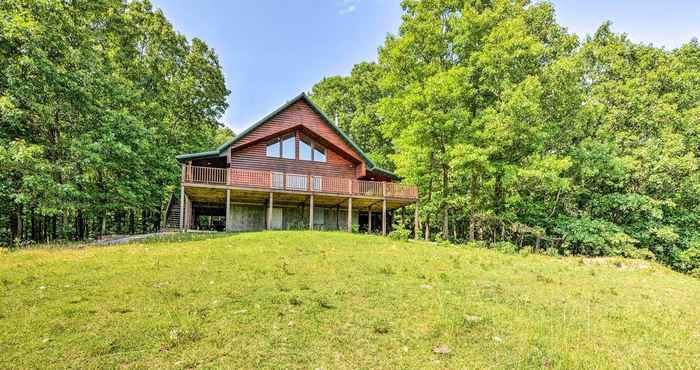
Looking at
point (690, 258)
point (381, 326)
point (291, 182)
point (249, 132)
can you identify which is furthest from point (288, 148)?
point (690, 258)

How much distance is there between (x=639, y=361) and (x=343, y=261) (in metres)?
6.67

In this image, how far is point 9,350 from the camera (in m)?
4.21

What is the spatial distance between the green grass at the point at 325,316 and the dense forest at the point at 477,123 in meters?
9.21

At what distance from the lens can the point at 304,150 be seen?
67.2 ft

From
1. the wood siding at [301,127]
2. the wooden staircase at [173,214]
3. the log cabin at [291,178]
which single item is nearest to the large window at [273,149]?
the log cabin at [291,178]

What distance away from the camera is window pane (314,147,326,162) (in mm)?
20717

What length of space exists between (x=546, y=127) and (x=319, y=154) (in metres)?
13.3

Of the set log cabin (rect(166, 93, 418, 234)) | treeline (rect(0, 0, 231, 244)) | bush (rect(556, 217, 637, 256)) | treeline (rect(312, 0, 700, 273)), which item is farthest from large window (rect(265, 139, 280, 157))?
bush (rect(556, 217, 637, 256))

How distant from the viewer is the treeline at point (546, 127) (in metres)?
18.6

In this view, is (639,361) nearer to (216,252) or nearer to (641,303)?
(641,303)

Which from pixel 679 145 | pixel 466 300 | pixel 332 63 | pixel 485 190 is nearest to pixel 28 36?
pixel 466 300

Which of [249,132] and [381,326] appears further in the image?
[249,132]

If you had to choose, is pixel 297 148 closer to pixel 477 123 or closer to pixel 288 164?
pixel 288 164

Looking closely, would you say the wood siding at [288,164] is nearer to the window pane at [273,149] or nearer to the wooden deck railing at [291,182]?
the window pane at [273,149]
